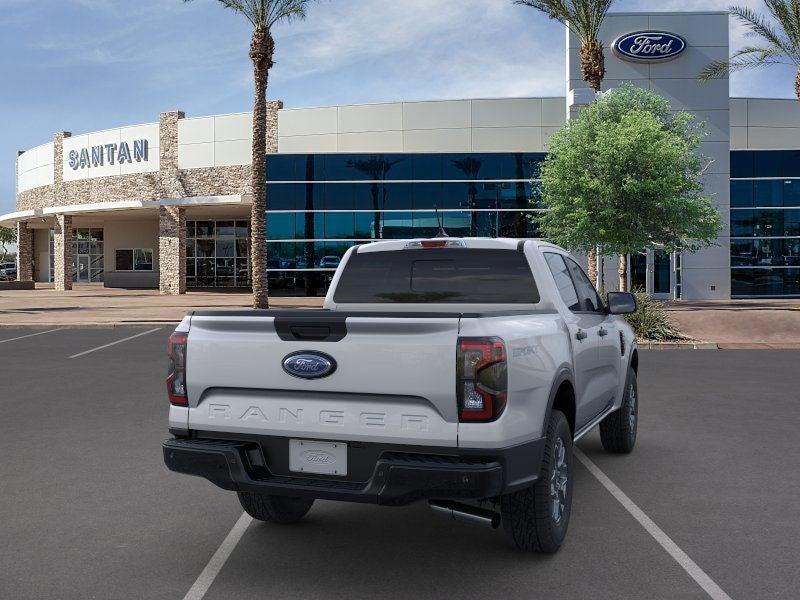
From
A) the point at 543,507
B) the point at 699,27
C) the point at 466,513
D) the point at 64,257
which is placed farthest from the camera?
the point at 64,257

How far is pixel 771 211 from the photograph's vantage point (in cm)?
3419

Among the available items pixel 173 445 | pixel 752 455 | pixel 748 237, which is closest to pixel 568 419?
pixel 173 445

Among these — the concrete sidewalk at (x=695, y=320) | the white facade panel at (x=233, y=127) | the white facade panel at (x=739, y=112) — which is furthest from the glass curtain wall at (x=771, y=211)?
the white facade panel at (x=233, y=127)

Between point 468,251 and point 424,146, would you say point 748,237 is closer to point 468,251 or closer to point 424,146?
point 424,146

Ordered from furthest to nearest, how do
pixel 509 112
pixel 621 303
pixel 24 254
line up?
1. pixel 24 254
2. pixel 509 112
3. pixel 621 303

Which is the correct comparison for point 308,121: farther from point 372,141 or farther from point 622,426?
point 622,426

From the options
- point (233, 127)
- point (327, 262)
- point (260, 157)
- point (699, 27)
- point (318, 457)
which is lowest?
point (318, 457)

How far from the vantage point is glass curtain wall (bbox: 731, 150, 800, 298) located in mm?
34062

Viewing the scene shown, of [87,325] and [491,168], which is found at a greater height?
[491,168]

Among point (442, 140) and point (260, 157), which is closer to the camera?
point (260, 157)

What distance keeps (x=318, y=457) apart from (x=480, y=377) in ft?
3.08

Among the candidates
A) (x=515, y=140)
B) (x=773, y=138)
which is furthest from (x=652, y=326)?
(x=773, y=138)

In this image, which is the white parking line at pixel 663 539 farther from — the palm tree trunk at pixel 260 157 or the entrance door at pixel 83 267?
the entrance door at pixel 83 267

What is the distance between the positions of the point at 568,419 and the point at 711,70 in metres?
29.1
